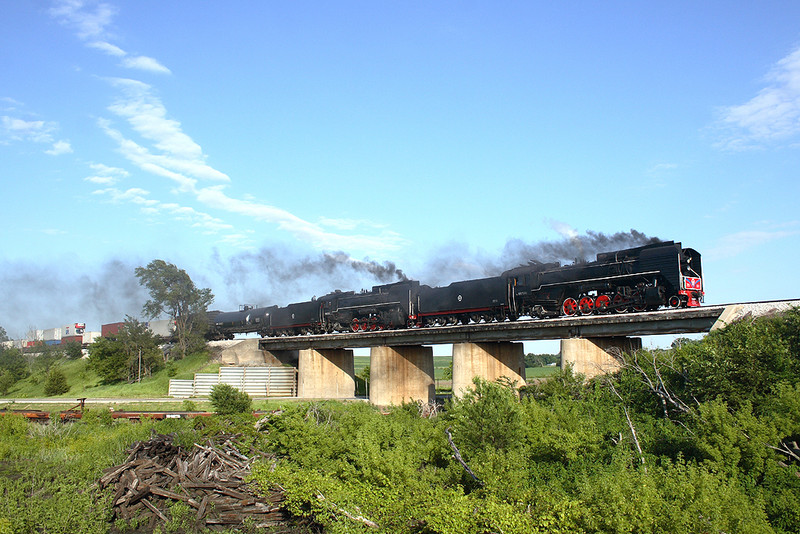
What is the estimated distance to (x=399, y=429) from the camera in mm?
19219

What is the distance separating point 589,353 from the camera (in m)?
Answer: 30.6

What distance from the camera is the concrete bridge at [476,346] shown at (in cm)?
2744

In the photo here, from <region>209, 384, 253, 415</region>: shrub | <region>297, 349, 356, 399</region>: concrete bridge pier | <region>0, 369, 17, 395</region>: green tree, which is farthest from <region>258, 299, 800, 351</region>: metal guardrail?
<region>0, 369, 17, 395</region>: green tree

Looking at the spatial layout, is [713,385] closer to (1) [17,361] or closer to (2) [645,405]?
Answer: (2) [645,405]

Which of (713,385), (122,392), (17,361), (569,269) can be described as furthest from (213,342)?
(713,385)

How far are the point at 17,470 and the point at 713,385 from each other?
23.2m

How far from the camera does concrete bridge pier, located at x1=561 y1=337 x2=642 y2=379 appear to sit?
99.6ft

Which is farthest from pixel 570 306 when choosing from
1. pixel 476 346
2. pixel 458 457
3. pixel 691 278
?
pixel 458 457

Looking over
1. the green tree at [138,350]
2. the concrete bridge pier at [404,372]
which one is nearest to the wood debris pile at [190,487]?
the concrete bridge pier at [404,372]

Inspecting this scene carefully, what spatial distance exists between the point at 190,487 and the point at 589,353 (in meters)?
21.1

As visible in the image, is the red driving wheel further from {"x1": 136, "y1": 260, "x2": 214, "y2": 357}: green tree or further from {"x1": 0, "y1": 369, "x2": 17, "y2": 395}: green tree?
{"x1": 0, "y1": 369, "x2": 17, "y2": 395}: green tree

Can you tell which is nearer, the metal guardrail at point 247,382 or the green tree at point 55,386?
the metal guardrail at point 247,382

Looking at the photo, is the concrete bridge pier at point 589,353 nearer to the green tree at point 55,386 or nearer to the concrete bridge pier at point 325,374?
the concrete bridge pier at point 325,374

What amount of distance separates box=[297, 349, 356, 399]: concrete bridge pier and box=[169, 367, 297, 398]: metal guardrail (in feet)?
4.61
